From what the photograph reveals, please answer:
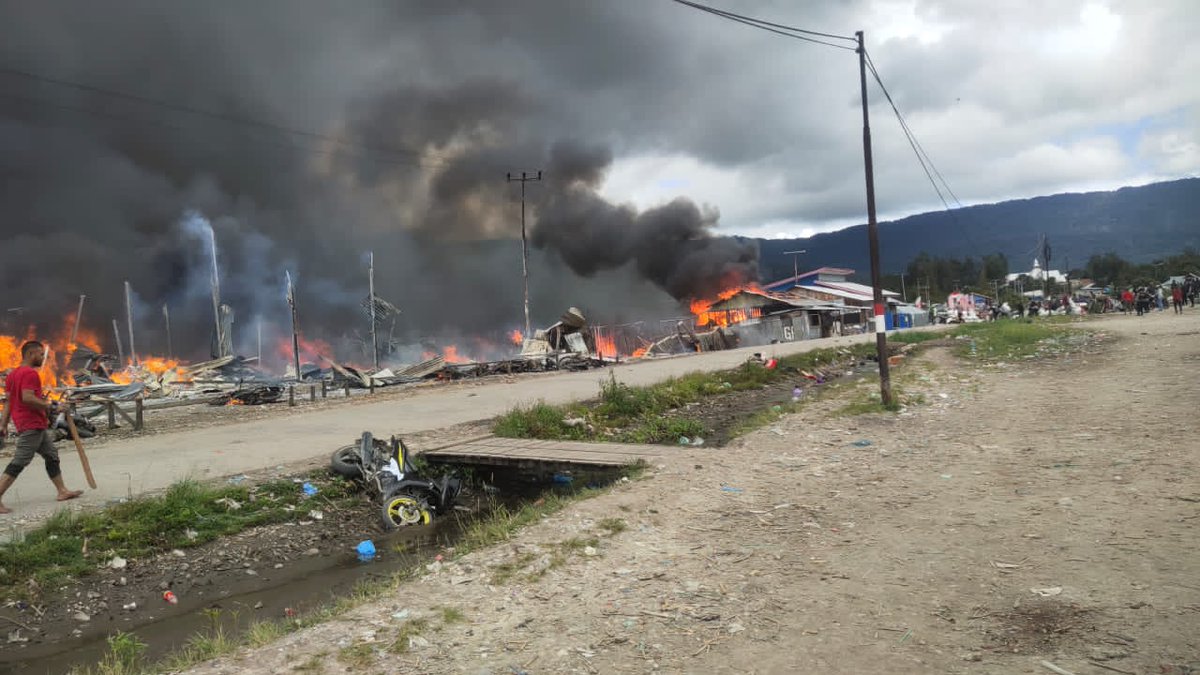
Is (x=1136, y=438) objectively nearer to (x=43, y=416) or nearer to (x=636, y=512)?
(x=636, y=512)

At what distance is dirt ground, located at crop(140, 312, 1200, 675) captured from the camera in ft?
10.2

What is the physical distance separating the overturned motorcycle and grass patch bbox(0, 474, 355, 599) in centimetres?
42

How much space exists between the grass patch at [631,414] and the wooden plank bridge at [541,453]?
0.96 metres

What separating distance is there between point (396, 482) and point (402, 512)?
0.40m

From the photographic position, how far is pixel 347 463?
814cm

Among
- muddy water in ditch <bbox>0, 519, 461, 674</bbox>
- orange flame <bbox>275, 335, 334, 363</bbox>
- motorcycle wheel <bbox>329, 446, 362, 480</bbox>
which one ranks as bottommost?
muddy water in ditch <bbox>0, 519, 461, 674</bbox>

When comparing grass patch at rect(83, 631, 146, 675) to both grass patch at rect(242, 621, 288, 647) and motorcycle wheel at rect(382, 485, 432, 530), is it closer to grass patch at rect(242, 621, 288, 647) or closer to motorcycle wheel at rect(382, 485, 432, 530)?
grass patch at rect(242, 621, 288, 647)

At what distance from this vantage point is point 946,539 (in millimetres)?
4508

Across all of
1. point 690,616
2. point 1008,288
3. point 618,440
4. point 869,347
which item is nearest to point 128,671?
point 690,616

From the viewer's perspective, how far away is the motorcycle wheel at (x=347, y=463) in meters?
8.02

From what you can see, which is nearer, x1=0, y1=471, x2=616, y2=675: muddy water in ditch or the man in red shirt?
x1=0, y1=471, x2=616, y2=675: muddy water in ditch

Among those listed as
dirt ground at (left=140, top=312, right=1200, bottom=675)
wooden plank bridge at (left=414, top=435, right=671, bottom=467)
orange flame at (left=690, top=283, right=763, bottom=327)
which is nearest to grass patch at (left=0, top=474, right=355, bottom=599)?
wooden plank bridge at (left=414, top=435, right=671, bottom=467)

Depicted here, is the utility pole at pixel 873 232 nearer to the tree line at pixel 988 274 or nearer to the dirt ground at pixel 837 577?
the dirt ground at pixel 837 577

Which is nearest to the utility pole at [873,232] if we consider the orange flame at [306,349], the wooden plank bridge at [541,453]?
the wooden plank bridge at [541,453]
